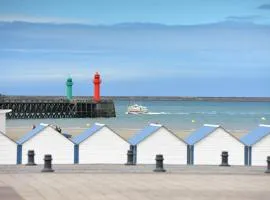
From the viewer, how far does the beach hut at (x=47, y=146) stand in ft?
83.0

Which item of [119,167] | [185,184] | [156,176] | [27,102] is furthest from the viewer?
[27,102]

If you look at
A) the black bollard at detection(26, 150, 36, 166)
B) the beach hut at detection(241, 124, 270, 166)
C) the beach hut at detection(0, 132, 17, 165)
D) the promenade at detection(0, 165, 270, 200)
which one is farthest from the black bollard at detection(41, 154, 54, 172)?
the beach hut at detection(241, 124, 270, 166)

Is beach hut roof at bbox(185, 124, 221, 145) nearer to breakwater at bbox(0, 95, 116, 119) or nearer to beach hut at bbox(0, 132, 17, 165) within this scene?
beach hut at bbox(0, 132, 17, 165)

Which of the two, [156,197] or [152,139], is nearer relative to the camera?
[156,197]

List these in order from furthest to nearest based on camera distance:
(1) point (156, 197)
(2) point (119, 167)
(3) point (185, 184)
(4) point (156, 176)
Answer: (2) point (119, 167)
(4) point (156, 176)
(3) point (185, 184)
(1) point (156, 197)

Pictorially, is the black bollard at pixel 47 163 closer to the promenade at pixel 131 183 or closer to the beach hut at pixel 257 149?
the promenade at pixel 131 183

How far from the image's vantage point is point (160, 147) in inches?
1011

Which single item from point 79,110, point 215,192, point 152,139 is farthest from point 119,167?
point 79,110

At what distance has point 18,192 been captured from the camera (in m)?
18.2

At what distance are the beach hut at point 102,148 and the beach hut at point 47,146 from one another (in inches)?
12.6

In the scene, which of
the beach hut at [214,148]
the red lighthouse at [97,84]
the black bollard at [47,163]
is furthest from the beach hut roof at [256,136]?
the red lighthouse at [97,84]

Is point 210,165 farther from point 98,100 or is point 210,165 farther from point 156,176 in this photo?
point 98,100

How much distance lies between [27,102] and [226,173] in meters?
114

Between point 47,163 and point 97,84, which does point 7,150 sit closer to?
point 47,163
